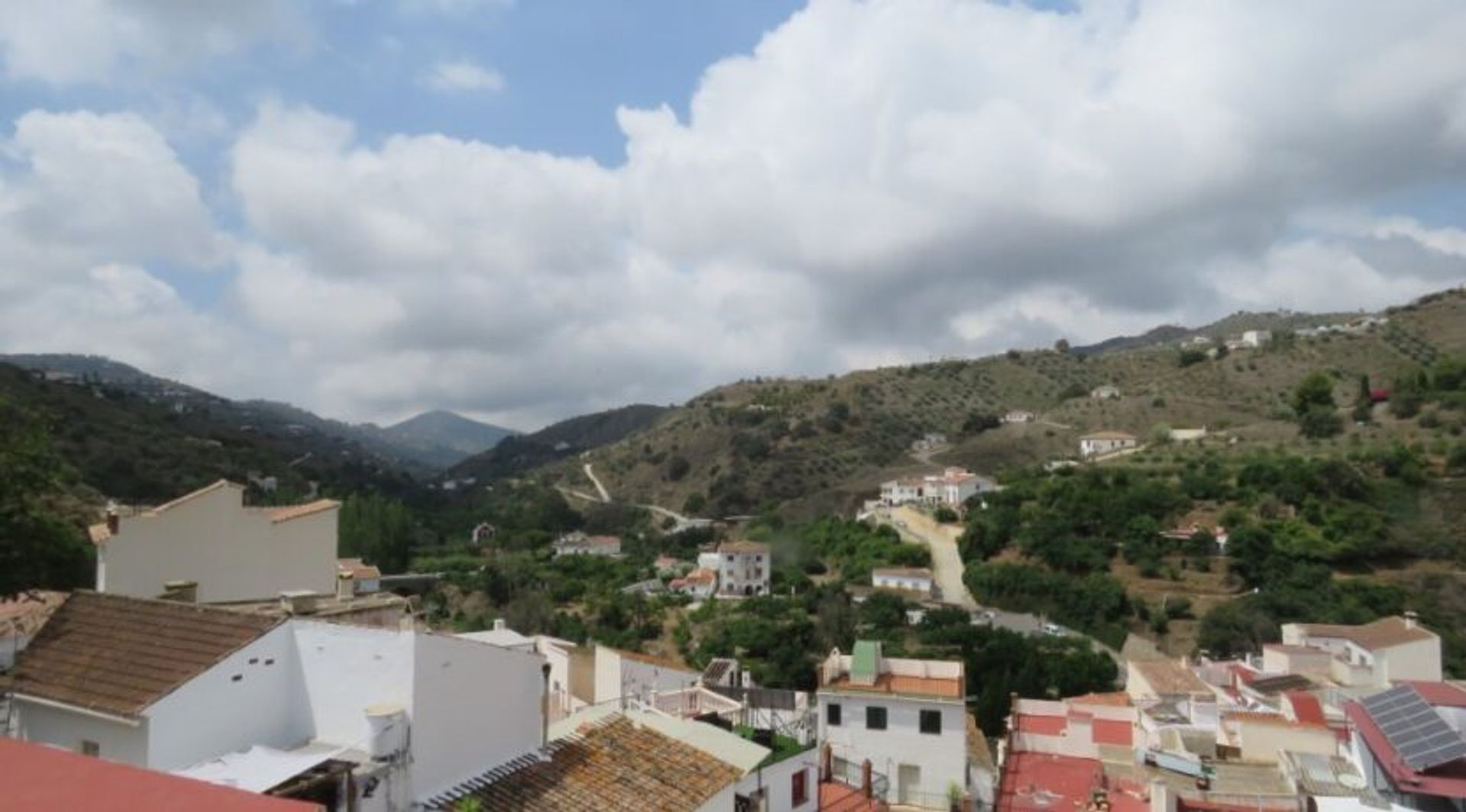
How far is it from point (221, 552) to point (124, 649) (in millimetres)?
4204

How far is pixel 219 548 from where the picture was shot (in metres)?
12.7

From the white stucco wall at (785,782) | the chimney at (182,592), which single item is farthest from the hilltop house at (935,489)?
the chimney at (182,592)

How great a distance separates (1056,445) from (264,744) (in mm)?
85728

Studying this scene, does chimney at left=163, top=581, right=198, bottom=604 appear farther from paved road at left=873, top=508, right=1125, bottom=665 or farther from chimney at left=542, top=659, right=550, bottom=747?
paved road at left=873, top=508, right=1125, bottom=665

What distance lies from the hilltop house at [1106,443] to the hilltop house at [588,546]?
4218 cm

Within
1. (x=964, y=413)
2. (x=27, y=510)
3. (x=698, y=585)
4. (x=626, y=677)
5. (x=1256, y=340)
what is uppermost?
(x=1256, y=340)

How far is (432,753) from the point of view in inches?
328

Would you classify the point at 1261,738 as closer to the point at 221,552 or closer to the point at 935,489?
the point at 221,552

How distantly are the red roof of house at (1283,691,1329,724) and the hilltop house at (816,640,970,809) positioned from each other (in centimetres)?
688

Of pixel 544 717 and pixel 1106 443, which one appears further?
pixel 1106 443

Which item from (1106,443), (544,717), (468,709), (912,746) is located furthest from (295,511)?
(1106,443)

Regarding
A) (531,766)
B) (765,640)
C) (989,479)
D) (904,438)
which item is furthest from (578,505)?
(531,766)

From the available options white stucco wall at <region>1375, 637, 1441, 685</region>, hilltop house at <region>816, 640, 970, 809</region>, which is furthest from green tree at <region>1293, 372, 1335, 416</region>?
hilltop house at <region>816, 640, 970, 809</region>

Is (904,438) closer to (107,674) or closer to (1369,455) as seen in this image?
(1369,455)
